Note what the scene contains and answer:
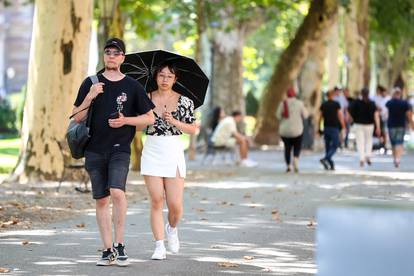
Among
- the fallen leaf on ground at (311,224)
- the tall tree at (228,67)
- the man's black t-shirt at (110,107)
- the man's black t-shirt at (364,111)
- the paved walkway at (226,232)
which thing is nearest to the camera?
the man's black t-shirt at (110,107)

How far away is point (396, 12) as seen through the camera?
1722 inches

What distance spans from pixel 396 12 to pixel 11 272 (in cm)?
3479

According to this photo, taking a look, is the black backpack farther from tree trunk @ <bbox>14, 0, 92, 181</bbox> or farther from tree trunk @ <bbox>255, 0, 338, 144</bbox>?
tree trunk @ <bbox>255, 0, 338, 144</bbox>

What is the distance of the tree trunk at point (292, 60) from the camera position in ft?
123

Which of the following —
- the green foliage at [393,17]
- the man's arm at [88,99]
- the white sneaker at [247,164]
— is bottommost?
the white sneaker at [247,164]

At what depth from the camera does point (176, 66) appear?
11.5 meters

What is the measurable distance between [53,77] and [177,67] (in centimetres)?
1014

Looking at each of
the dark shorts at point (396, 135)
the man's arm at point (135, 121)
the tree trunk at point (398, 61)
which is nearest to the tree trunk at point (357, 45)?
the dark shorts at point (396, 135)

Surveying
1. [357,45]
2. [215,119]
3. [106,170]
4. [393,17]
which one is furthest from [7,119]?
[106,170]

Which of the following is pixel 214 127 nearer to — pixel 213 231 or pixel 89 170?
pixel 213 231

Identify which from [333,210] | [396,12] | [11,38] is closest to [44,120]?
[333,210]

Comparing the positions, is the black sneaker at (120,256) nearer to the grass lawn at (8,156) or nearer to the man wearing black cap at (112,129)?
the man wearing black cap at (112,129)

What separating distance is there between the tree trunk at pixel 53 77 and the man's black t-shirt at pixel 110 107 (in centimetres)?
1051

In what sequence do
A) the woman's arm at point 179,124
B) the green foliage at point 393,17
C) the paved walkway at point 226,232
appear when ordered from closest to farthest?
1. the paved walkway at point 226,232
2. the woman's arm at point 179,124
3. the green foliage at point 393,17
